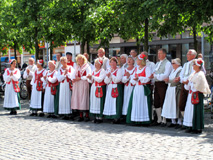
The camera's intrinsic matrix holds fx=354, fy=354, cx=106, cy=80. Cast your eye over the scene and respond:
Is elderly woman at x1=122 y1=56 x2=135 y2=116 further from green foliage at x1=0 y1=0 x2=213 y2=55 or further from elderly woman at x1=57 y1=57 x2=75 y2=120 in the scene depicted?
green foliage at x1=0 y1=0 x2=213 y2=55

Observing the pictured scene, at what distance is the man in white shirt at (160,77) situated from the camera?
10063 mm

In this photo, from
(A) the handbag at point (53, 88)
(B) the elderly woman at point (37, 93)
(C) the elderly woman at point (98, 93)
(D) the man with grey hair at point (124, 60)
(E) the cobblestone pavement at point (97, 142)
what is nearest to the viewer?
(E) the cobblestone pavement at point (97, 142)

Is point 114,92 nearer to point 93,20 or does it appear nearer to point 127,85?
point 127,85

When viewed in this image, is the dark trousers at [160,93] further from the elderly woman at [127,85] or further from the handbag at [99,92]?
the handbag at [99,92]

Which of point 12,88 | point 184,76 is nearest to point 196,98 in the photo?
point 184,76

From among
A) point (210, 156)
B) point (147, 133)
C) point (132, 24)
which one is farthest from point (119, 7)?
point (210, 156)

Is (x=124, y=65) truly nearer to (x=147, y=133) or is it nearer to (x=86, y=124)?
(x=86, y=124)

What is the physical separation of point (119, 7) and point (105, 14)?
1925 mm

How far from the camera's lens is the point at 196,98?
346 inches

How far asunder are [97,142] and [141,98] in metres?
2.72

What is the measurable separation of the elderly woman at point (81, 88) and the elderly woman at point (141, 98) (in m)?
1.81

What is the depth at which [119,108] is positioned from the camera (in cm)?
1072

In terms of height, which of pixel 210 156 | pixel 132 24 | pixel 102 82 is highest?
pixel 132 24

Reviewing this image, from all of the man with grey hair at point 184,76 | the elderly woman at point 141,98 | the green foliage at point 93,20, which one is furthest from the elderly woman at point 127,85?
the green foliage at point 93,20
